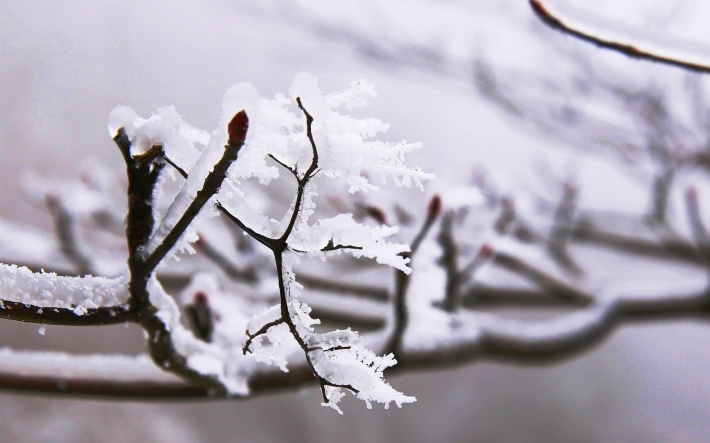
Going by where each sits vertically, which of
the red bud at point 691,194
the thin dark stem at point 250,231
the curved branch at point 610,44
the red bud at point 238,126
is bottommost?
the thin dark stem at point 250,231

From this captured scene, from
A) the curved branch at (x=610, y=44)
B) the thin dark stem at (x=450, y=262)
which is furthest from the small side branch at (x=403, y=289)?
the curved branch at (x=610, y=44)

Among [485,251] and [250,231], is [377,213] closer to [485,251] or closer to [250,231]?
[485,251]

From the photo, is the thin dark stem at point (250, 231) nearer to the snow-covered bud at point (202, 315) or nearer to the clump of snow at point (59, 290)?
the clump of snow at point (59, 290)

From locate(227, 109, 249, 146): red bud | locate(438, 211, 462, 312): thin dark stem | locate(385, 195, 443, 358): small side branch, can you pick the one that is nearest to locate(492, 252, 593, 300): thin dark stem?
locate(438, 211, 462, 312): thin dark stem

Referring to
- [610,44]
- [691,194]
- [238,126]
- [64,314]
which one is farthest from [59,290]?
[691,194]

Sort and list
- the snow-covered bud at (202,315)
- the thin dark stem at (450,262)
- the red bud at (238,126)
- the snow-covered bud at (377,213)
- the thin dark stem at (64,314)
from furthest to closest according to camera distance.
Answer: the thin dark stem at (450,262) → the snow-covered bud at (377,213) → the snow-covered bud at (202,315) → the thin dark stem at (64,314) → the red bud at (238,126)

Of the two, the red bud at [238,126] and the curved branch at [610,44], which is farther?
the curved branch at [610,44]
